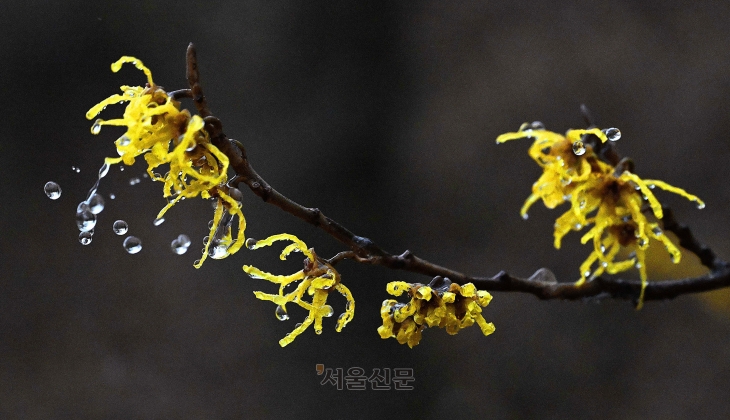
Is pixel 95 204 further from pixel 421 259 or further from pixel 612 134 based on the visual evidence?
pixel 612 134

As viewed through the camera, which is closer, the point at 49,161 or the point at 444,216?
the point at 49,161

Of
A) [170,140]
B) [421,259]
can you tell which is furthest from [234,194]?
[421,259]

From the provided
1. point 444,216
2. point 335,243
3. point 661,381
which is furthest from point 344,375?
point 661,381

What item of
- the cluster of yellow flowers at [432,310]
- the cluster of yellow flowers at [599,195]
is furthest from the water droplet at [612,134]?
the cluster of yellow flowers at [432,310]

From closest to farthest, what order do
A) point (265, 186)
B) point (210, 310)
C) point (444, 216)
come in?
point (265, 186) < point (210, 310) < point (444, 216)

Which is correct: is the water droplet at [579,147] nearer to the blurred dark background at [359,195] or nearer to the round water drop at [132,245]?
the round water drop at [132,245]

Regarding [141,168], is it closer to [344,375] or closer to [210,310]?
[210,310]

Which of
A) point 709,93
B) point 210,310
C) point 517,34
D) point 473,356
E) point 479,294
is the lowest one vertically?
point 473,356
